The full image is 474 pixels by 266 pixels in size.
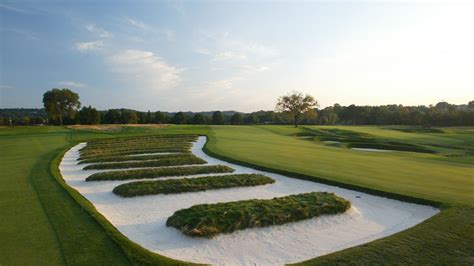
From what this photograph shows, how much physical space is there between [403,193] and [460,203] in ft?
6.27

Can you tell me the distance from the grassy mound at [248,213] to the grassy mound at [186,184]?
3474 millimetres

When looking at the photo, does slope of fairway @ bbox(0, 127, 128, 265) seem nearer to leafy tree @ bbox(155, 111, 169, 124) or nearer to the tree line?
the tree line

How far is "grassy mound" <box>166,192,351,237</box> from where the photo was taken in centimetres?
905

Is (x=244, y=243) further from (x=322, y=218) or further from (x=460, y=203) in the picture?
(x=460, y=203)

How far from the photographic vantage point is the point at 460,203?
1109 cm

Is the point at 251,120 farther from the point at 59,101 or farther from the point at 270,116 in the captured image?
the point at 59,101

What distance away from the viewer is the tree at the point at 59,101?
2741 inches

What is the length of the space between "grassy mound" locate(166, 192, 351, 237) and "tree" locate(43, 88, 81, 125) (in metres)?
72.8

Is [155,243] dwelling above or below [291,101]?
below

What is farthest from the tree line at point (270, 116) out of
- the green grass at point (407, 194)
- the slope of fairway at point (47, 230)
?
the slope of fairway at point (47, 230)

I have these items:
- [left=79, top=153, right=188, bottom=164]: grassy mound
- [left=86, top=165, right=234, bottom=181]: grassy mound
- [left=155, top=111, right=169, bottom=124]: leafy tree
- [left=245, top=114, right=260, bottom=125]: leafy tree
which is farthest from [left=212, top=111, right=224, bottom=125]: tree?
[left=86, top=165, right=234, bottom=181]: grassy mound

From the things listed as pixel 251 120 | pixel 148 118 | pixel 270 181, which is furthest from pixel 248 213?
pixel 251 120

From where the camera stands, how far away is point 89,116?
88.4 metres


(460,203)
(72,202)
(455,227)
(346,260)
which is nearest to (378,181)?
(460,203)
